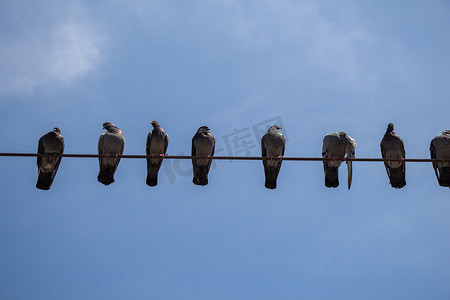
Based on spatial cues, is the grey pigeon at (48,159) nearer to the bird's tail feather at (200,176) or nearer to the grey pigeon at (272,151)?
the bird's tail feather at (200,176)

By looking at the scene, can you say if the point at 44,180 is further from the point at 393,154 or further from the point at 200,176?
the point at 393,154

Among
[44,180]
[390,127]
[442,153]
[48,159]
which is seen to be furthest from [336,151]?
[44,180]

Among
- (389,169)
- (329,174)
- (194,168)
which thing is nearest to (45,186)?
(194,168)

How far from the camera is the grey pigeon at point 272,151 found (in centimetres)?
1162

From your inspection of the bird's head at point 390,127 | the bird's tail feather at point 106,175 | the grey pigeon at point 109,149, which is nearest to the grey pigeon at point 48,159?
the grey pigeon at point 109,149

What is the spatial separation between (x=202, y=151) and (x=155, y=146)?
113 cm

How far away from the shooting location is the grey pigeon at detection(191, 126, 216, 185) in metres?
11.6

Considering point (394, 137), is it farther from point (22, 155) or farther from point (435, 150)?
point (22, 155)

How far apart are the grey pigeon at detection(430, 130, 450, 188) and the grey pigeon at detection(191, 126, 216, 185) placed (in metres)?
5.26

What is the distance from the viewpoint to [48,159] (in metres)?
11.4

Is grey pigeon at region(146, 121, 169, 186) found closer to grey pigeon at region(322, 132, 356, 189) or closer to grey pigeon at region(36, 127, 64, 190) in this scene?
grey pigeon at region(36, 127, 64, 190)

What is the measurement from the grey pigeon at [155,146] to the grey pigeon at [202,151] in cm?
73

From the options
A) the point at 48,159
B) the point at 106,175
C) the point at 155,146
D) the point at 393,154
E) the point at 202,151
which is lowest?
the point at 106,175

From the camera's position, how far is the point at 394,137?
1193 cm
